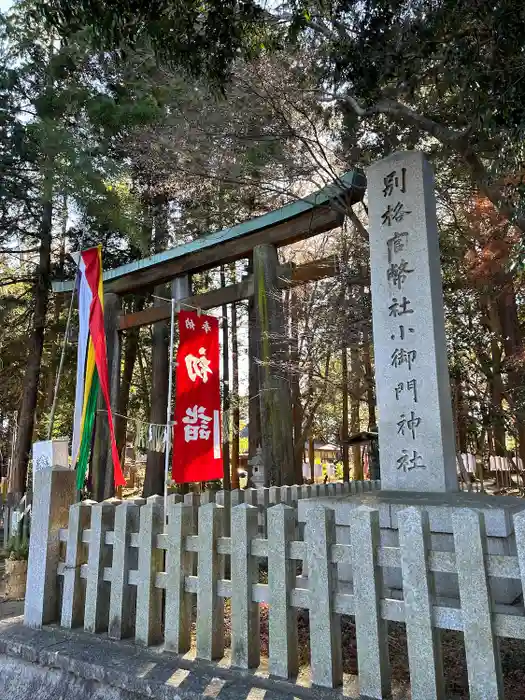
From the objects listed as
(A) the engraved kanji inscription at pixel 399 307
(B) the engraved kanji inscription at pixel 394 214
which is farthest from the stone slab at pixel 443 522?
(B) the engraved kanji inscription at pixel 394 214

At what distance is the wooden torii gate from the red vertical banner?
25.5 inches

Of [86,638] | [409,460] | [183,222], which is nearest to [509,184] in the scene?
[409,460]

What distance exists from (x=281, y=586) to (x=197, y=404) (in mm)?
3509

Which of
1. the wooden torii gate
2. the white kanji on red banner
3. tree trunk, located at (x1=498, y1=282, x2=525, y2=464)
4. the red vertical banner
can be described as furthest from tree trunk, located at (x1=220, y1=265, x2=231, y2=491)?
the white kanji on red banner

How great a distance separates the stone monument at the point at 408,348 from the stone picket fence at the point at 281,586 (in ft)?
5.29

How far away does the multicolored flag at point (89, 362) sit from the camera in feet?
16.3

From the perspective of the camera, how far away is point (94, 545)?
283 cm

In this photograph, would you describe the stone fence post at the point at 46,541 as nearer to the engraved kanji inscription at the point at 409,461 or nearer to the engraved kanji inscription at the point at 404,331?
the engraved kanji inscription at the point at 409,461

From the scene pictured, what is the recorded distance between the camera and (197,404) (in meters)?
5.59

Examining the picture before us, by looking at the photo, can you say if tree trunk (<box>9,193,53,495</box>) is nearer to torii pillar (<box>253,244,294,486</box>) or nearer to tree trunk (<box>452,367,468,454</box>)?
torii pillar (<box>253,244,294,486</box>)

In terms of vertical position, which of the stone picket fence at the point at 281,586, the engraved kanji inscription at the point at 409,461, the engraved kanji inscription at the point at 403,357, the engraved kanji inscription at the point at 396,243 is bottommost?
the stone picket fence at the point at 281,586

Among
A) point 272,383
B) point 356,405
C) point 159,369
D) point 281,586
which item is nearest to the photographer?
point 281,586

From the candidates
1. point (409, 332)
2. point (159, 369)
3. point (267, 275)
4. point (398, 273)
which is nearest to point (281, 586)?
point (409, 332)

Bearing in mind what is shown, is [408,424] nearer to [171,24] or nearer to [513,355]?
[171,24]
